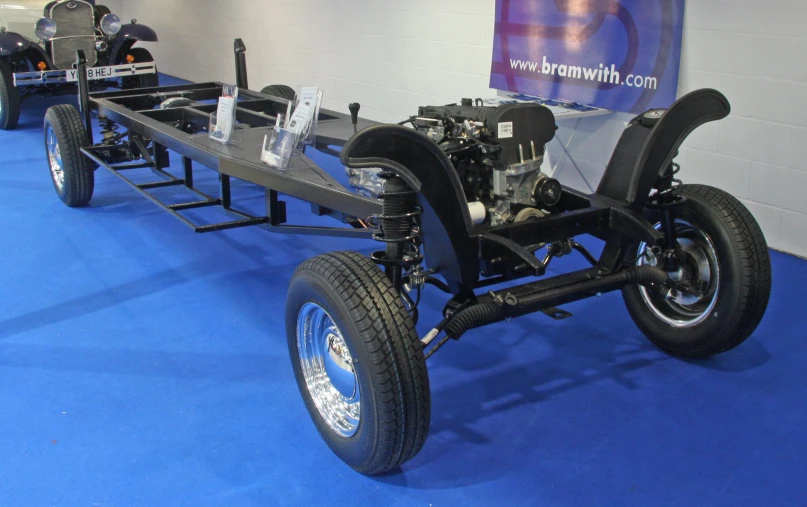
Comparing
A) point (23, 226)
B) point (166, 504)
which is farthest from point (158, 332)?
point (23, 226)

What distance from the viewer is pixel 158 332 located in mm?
3404

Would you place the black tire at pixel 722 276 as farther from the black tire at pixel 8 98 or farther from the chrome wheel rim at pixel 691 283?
the black tire at pixel 8 98

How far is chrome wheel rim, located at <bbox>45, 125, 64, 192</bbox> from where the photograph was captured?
17.3 feet

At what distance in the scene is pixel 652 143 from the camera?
2617 millimetres

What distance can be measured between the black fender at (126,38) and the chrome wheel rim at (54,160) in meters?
3.62

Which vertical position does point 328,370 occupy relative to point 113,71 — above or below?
below

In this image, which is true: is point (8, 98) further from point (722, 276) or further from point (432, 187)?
point (722, 276)

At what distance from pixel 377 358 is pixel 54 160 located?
166 inches

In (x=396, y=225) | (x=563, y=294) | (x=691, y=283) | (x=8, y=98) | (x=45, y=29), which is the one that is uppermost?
(x=45, y=29)

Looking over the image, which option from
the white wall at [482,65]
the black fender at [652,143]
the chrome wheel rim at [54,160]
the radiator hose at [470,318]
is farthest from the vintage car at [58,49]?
the radiator hose at [470,318]

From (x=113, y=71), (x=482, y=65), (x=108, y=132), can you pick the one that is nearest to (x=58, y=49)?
(x=113, y=71)

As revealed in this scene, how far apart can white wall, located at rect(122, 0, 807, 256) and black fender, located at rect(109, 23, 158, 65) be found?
4.52 feet

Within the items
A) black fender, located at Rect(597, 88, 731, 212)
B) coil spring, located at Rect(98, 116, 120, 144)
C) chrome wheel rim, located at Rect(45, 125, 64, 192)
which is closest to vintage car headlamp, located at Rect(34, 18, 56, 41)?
chrome wheel rim, located at Rect(45, 125, 64, 192)

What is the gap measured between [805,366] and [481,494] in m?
1.69
